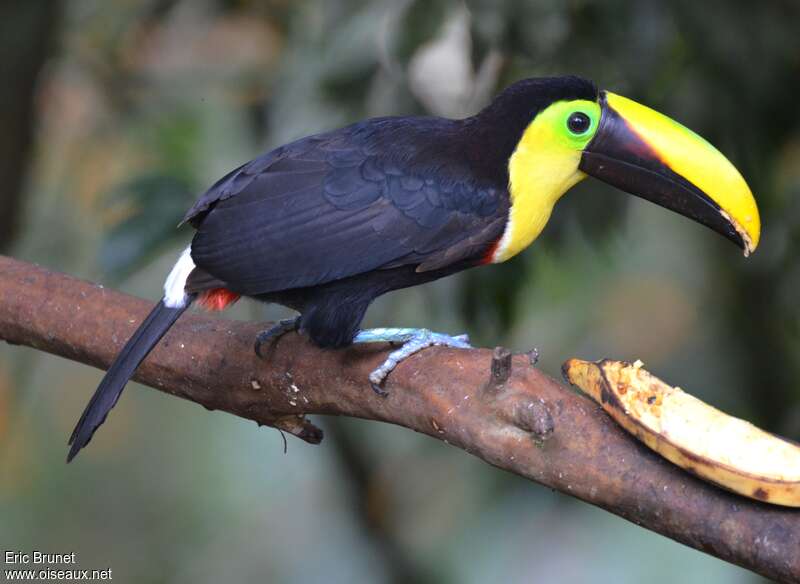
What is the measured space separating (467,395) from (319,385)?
0.32 metres

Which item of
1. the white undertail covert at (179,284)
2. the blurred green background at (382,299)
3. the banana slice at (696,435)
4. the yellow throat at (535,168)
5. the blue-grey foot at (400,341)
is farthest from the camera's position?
the blurred green background at (382,299)

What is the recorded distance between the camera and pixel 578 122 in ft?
6.53

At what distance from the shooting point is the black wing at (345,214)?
1946 millimetres

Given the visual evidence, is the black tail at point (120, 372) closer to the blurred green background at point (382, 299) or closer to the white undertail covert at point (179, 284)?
the white undertail covert at point (179, 284)

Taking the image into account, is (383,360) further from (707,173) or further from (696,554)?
(696,554)

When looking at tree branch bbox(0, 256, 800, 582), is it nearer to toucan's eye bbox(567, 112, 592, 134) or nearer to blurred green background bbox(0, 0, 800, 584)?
blurred green background bbox(0, 0, 800, 584)

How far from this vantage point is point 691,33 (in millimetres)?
2434

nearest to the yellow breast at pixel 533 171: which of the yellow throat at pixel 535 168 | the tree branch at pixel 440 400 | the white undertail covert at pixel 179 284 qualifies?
the yellow throat at pixel 535 168

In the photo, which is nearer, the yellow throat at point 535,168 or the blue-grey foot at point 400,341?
the blue-grey foot at point 400,341

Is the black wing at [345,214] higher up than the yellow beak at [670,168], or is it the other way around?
the yellow beak at [670,168]

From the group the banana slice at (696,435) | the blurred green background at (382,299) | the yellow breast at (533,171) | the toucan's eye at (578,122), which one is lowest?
the blurred green background at (382,299)

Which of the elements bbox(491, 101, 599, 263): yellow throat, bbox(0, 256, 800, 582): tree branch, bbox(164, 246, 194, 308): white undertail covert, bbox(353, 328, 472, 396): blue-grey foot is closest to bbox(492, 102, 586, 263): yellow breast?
bbox(491, 101, 599, 263): yellow throat

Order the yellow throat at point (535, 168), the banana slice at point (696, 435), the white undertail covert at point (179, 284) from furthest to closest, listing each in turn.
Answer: the yellow throat at point (535, 168)
the white undertail covert at point (179, 284)
the banana slice at point (696, 435)

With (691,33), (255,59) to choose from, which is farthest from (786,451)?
(255,59)
